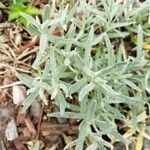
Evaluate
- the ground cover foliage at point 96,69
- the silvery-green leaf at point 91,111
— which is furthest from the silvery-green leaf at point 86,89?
the silvery-green leaf at point 91,111

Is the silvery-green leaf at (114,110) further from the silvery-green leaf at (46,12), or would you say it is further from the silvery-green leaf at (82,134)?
the silvery-green leaf at (46,12)

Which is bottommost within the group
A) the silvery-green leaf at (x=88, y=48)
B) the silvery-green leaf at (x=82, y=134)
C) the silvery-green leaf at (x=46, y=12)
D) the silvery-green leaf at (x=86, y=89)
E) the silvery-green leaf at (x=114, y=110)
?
the silvery-green leaf at (x=82, y=134)

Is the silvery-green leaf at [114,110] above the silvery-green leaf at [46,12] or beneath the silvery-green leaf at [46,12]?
beneath

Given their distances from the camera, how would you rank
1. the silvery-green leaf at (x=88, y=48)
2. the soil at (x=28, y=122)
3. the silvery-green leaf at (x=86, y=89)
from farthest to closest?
the soil at (x=28, y=122), the silvery-green leaf at (x=88, y=48), the silvery-green leaf at (x=86, y=89)

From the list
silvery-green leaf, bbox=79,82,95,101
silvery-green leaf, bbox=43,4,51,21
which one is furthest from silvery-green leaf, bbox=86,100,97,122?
silvery-green leaf, bbox=43,4,51,21

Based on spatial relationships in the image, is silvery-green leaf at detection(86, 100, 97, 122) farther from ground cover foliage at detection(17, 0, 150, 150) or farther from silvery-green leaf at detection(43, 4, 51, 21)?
silvery-green leaf at detection(43, 4, 51, 21)

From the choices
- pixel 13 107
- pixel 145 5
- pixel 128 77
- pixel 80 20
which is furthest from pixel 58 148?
pixel 145 5

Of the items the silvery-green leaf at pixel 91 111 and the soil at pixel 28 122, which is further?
the soil at pixel 28 122

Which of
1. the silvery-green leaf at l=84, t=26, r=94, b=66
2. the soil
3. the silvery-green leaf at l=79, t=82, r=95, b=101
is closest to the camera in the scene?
the silvery-green leaf at l=79, t=82, r=95, b=101

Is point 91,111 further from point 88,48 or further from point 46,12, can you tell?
point 46,12
